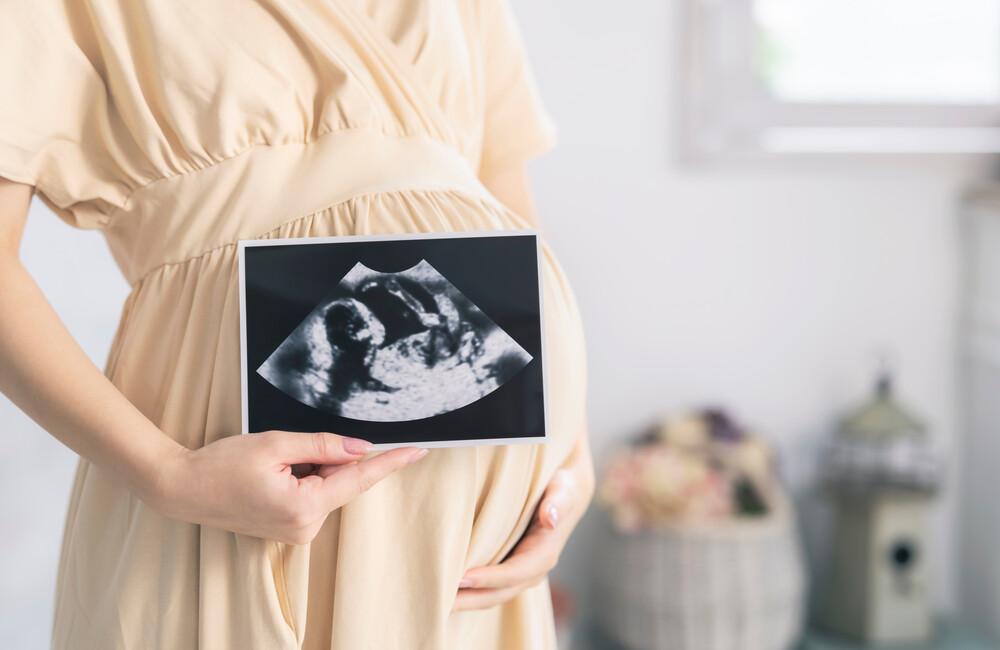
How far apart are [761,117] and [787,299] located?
18.8 inches

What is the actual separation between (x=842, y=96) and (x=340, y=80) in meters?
1.78

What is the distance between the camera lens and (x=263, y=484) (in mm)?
504

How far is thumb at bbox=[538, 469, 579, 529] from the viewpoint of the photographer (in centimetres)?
67

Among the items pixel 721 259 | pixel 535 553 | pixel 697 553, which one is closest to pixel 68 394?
pixel 535 553

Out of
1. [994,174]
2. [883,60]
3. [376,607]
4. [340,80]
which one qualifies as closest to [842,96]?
[883,60]

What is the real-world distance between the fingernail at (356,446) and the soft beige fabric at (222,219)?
48 millimetres

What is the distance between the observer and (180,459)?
20.6 inches

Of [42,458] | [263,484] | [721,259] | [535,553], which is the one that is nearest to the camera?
[263,484]

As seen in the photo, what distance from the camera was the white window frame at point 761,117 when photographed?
1926mm

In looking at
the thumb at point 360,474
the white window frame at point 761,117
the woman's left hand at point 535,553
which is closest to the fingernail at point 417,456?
the thumb at point 360,474

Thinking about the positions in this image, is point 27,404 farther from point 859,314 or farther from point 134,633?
point 859,314

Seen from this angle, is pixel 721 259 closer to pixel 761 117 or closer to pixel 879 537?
pixel 761 117

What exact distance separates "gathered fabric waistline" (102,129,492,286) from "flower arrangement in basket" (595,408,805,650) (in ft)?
4.40

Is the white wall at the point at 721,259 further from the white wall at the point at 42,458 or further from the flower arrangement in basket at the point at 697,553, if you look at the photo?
the white wall at the point at 42,458
